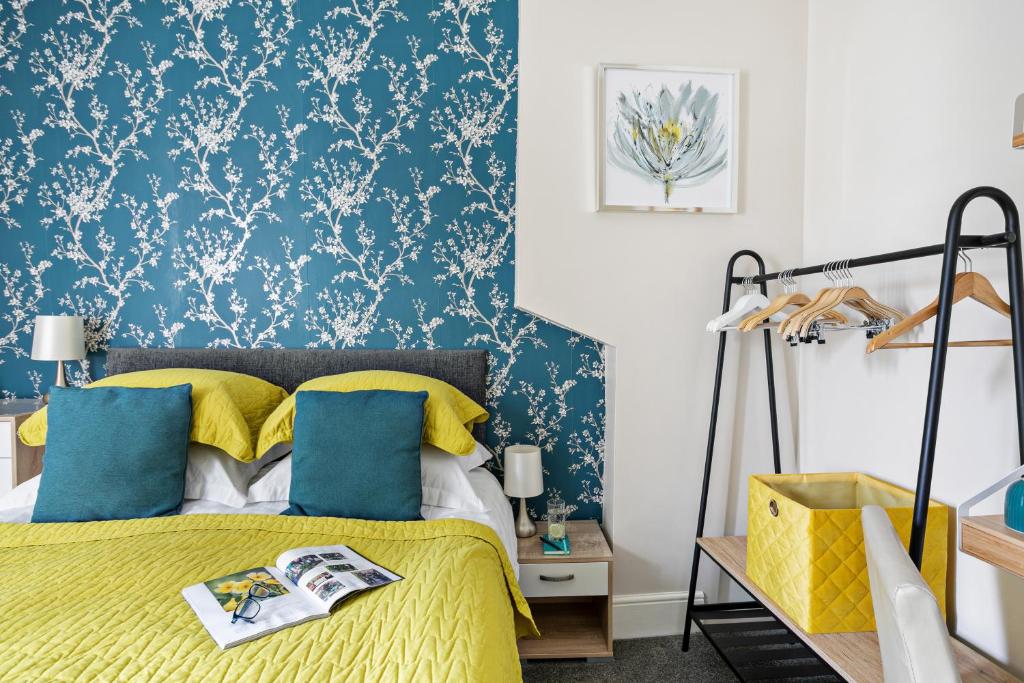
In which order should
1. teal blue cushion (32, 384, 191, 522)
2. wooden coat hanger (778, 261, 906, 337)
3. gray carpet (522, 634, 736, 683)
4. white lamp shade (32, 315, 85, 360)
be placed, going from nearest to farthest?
wooden coat hanger (778, 261, 906, 337), teal blue cushion (32, 384, 191, 522), gray carpet (522, 634, 736, 683), white lamp shade (32, 315, 85, 360)

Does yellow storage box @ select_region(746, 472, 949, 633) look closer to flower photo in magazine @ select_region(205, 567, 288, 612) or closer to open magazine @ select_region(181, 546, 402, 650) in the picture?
open magazine @ select_region(181, 546, 402, 650)

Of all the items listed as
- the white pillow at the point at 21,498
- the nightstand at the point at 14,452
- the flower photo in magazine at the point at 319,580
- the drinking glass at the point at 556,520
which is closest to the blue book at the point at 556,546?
the drinking glass at the point at 556,520

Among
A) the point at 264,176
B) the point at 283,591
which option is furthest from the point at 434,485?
the point at 264,176

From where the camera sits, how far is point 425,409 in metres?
2.10

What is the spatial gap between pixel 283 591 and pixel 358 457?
0.57 meters

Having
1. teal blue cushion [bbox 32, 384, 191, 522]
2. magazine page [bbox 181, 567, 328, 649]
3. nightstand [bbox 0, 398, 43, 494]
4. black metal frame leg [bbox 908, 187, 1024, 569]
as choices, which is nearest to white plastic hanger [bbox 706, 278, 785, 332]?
black metal frame leg [bbox 908, 187, 1024, 569]

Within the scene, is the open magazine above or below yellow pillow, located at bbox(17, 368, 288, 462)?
below

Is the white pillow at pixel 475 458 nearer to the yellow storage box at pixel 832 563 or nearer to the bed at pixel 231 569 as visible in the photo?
the bed at pixel 231 569

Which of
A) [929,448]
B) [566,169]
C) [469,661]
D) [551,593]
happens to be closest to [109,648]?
[469,661]

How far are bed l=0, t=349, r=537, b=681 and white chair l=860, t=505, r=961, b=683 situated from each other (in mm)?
717

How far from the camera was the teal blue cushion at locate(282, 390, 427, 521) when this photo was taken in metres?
1.89

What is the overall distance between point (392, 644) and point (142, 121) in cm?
239

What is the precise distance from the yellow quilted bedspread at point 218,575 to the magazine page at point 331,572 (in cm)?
3

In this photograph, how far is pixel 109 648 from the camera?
1153 mm
